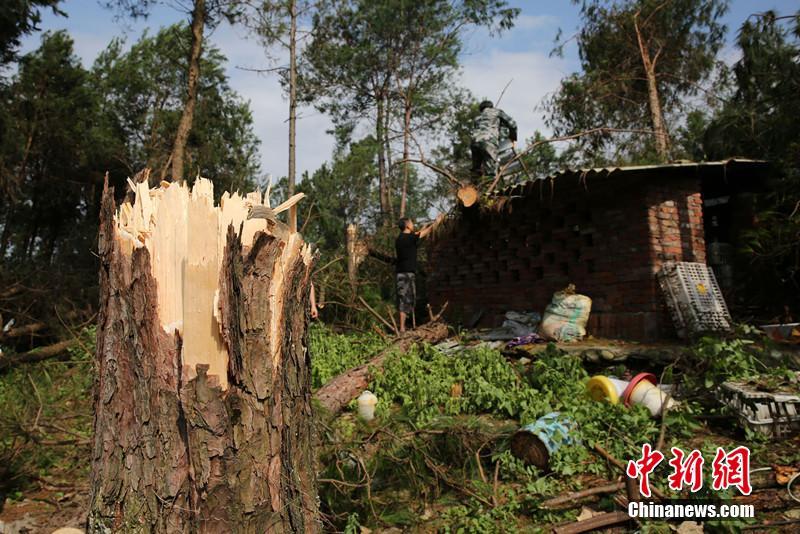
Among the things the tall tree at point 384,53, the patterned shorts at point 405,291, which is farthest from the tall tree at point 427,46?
the patterned shorts at point 405,291

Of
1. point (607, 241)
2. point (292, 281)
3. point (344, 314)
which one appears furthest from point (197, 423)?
point (344, 314)

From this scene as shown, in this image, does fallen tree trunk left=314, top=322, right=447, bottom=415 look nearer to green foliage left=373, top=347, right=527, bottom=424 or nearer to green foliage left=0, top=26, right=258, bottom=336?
green foliage left=373, top=347, right=527, bottom=424

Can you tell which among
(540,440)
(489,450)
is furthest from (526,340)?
(540,440)

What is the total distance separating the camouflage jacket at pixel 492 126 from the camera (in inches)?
353

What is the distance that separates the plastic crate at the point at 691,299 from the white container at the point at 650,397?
5.82 feet

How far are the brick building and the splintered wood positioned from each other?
548 cm

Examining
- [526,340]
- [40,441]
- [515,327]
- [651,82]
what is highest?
[651,82]

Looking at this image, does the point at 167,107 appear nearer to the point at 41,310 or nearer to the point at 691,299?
the point at 41,310

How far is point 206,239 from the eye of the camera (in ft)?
6.63

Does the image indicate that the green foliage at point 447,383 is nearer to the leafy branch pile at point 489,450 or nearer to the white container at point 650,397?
the leafy branch pile at point 489,450

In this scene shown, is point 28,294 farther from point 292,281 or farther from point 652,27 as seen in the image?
point 652,27

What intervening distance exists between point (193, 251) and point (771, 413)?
14.1ft

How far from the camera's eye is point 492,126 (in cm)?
899

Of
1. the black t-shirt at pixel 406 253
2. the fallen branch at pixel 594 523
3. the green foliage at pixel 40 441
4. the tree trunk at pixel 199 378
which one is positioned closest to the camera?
the tree trunk at pixel 199 378
